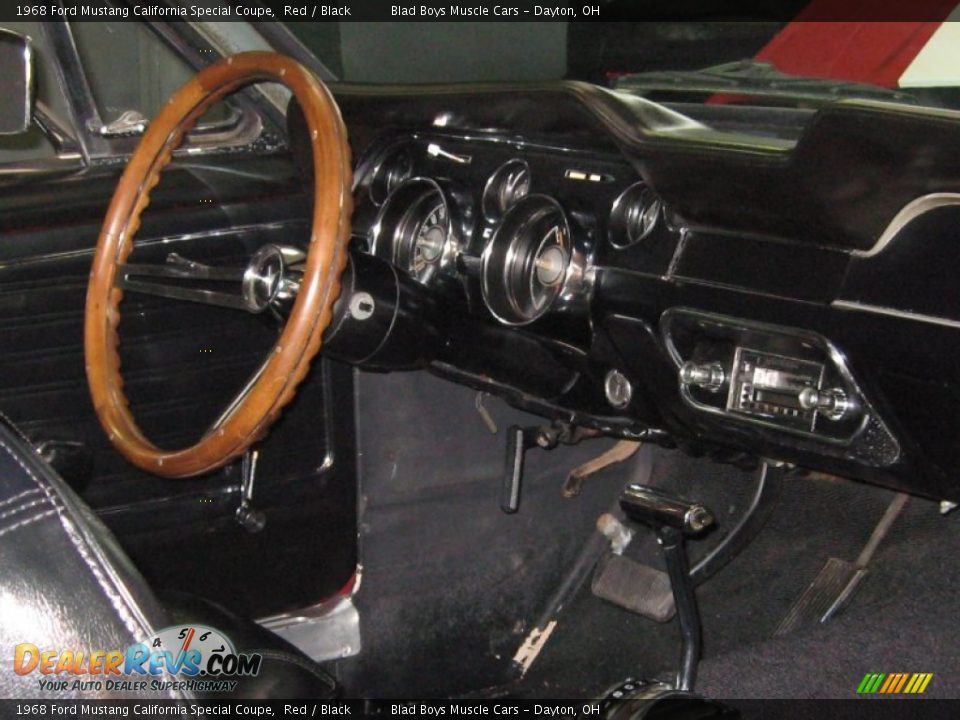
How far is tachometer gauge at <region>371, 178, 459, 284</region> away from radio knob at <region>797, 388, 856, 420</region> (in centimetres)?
67

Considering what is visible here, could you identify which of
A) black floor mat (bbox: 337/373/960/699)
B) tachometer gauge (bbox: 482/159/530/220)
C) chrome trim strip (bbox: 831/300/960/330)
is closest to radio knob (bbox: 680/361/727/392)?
chrome trim strip (bbox: 831/300/960/330)

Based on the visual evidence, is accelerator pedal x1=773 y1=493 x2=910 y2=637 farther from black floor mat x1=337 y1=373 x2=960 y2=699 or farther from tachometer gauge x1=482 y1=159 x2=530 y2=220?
tachometer gauge x1=482 y1=159 x2=530 y2=220

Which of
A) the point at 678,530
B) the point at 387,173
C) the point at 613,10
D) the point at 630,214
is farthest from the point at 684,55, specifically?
the point at 678,530

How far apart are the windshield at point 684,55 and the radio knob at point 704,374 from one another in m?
0.45

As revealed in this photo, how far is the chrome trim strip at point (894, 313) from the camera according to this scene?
1261 mm

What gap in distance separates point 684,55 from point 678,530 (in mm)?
1444

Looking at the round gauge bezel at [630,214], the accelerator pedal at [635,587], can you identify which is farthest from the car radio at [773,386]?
the accelerator pedal at [635,587]

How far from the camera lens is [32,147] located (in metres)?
2.03

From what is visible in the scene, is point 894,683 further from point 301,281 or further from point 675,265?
point 301,281

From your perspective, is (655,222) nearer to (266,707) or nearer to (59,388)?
(266,707)

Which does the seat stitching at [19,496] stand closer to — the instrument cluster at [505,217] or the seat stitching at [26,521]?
the seat stitching at [26,521]

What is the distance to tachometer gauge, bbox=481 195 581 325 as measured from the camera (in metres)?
1.69

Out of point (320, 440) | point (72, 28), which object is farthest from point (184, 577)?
point (72, 28)

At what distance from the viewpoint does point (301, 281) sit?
4.96 ft
